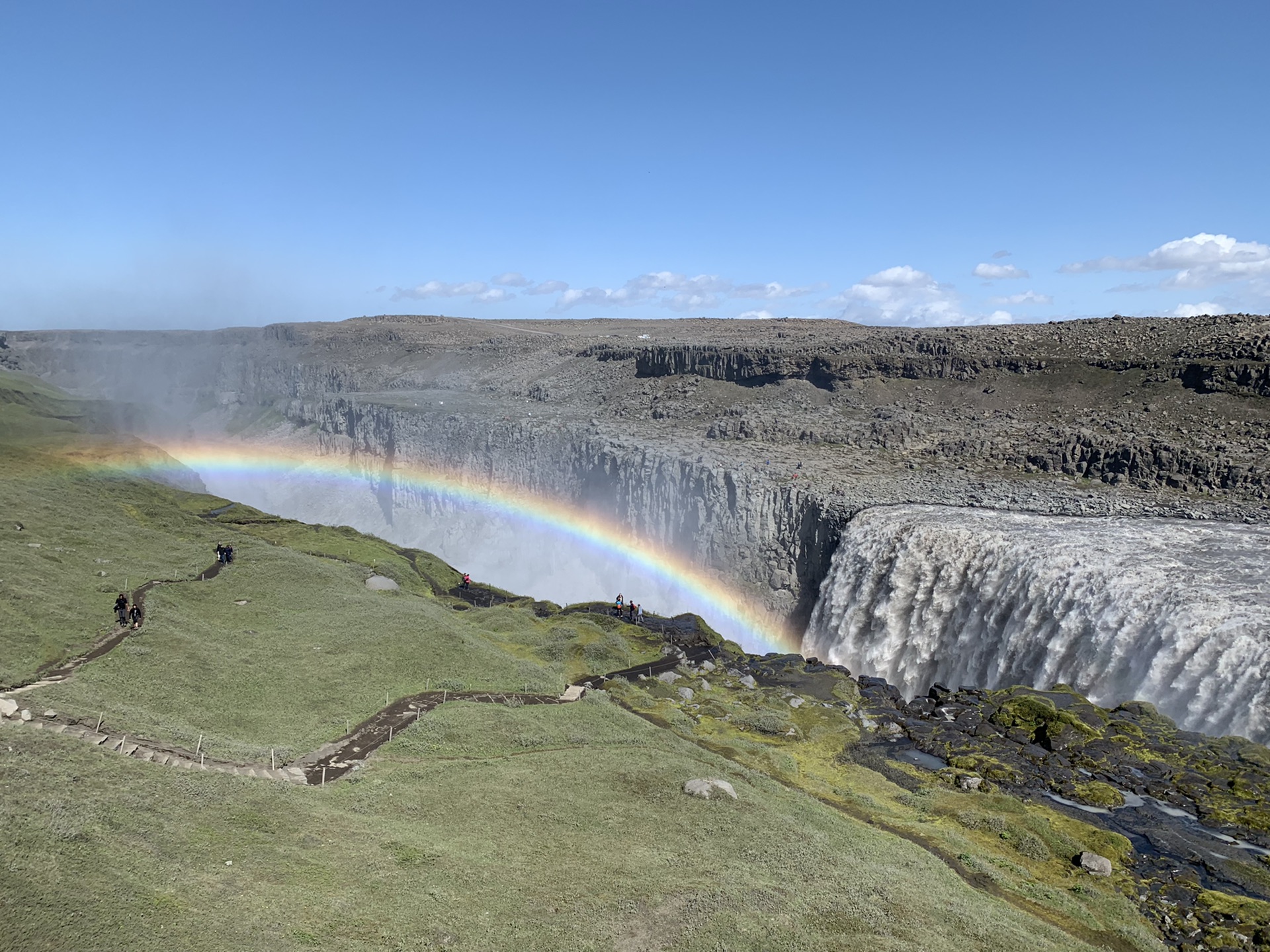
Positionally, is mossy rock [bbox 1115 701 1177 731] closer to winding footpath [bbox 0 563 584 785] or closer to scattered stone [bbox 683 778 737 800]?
scattered stone [bbox 683 778 737 800]

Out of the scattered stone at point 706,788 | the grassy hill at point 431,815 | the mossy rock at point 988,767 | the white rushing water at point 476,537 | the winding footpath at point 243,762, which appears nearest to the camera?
the grassy hill at point 431,815

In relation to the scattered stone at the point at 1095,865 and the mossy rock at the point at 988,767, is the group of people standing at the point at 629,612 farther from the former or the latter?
the scattered stone at the point at 1095,865

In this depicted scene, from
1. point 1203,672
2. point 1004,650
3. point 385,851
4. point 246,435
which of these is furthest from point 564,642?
point 246,435

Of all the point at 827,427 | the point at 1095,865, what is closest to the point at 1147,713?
the point at 1095,865

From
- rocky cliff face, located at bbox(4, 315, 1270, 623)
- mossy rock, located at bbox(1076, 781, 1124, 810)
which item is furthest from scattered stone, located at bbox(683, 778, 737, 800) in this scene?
rocky cliff face, located at bbox(4, 315, 1270, 623)

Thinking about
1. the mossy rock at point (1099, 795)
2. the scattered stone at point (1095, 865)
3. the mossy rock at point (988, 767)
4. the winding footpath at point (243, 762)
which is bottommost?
the mossy rock at point (988, 767)

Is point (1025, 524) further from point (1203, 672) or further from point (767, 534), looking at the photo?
point (767, 534)

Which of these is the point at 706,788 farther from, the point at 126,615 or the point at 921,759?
the point at 126,615

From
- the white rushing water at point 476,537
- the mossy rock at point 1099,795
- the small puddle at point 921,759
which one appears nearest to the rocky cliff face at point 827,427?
the white rushing water at point 476,537
